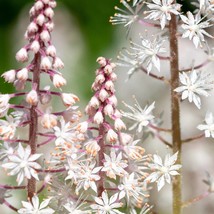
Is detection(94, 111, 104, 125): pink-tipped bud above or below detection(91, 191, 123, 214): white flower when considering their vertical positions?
above

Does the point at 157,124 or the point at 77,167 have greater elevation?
the point at 157,124

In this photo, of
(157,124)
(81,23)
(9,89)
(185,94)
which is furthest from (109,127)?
Answer: (81,23)

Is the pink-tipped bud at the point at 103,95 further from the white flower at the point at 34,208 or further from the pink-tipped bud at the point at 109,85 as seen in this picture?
the white flower at the point at 34,208

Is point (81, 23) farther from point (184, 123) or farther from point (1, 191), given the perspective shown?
point (1, 191)

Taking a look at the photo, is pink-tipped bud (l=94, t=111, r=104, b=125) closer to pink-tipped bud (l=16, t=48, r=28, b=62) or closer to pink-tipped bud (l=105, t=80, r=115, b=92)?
pink-tipped bud (l=105, t=80, r=115, b=92)

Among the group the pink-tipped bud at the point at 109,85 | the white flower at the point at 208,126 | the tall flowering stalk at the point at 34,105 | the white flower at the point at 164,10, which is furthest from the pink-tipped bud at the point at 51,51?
the white flower at the point at 208,126

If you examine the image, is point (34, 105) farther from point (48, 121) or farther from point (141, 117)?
point (141, 117)

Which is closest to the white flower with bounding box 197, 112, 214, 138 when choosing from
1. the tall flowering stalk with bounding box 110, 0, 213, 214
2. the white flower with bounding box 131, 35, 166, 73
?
the tall flowering stalk with bounding box 110, 0, 213, 214
